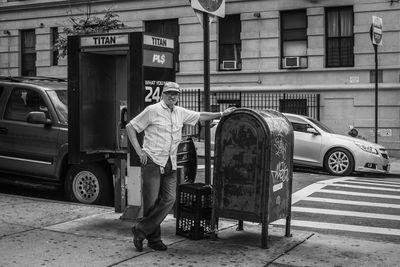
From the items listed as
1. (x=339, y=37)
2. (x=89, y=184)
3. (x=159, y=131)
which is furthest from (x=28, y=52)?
(x=159, y=131)

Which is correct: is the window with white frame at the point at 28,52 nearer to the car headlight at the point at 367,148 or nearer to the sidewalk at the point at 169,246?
the car headlight at the point at 367,148

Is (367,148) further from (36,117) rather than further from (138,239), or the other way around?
(138,239)

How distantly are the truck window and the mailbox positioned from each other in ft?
14.9

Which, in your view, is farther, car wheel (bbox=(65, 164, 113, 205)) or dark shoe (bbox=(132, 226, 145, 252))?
car wheel (bbox=(65, 164, 113, 205))

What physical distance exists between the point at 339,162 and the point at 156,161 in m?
9.13

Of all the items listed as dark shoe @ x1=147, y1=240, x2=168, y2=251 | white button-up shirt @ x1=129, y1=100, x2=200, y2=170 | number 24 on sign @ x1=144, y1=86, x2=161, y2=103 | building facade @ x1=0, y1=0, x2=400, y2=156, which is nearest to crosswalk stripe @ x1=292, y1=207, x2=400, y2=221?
number 24 on sign @ x1=144, y1=86, x2=161, y2=103

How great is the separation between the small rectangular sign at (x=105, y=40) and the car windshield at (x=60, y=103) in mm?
2024

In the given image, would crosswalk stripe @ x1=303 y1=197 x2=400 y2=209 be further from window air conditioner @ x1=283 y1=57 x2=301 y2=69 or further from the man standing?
window air conditioner @ x1=283 y1=57 x2=301 y2=69

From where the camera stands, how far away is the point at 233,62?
22.3 meters

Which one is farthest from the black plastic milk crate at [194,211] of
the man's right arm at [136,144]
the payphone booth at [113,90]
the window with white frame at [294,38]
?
the window with white frame at [294,38]

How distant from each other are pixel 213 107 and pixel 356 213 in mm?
13271

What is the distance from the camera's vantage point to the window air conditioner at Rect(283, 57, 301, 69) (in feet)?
69.6

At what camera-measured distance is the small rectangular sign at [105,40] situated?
7.70 m

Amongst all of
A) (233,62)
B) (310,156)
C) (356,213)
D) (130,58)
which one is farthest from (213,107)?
(130,58)
